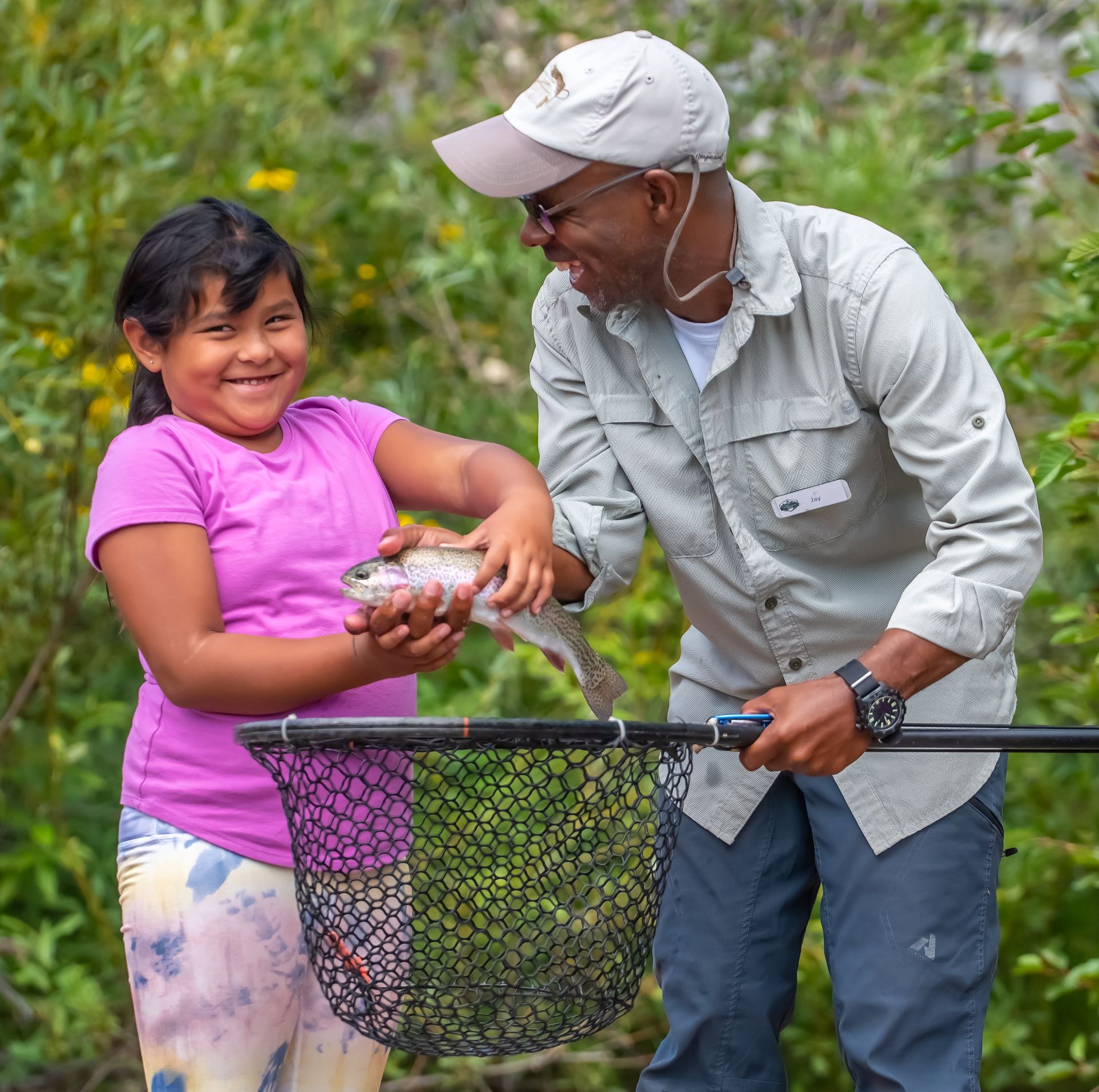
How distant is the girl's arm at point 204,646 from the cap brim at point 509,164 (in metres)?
0.78

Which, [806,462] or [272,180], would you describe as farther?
[272,180]

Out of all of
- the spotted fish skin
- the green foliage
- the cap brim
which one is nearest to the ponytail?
the spotted fish skin

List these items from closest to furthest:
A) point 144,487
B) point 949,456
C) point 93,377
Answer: point 144,487 → point 949,456 → point 93,377

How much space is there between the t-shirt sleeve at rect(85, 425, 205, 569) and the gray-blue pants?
1128mm

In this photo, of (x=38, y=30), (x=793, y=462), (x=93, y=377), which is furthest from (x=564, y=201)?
(x=38, y=30)

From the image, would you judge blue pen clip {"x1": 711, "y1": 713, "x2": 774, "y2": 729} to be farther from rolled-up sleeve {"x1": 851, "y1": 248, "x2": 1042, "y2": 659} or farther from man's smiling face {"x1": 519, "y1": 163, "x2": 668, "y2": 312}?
man's smiling face {"x1": 519, "y1": 163, "x2": 668, "y2": 312}

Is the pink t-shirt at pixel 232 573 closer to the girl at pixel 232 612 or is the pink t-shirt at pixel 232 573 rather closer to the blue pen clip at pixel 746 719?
the girl at pixel 232 612

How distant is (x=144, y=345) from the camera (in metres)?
2.24

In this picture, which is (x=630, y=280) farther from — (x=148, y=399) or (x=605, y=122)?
(x=148, y=399)

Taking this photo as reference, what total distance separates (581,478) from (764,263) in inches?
19.4

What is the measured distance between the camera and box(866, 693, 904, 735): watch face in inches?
84.5

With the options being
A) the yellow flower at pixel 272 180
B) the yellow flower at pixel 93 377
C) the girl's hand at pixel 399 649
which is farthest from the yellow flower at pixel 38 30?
the girl's hand at pixel 399 649

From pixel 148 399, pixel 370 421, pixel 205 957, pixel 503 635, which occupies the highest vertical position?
pixel 148 399

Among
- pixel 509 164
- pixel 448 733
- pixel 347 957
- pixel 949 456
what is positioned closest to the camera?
pixel 448 733
